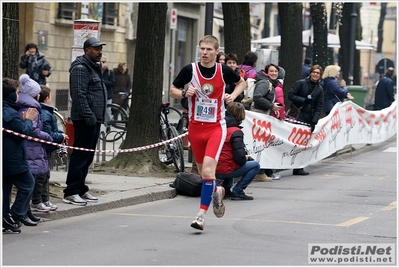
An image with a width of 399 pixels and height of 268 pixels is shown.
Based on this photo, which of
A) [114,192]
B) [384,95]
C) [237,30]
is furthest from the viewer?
[384,95]

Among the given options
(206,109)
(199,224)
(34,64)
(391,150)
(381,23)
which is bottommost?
(391,150)

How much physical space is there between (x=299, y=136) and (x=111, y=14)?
17282mm

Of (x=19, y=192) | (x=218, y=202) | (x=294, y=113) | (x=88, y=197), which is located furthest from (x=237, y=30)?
(x=19, y=192)

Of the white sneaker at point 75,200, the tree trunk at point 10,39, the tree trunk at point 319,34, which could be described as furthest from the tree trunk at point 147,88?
the tree trunk at point 319,34

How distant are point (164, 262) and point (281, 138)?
7913 mm

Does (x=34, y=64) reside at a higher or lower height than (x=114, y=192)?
higher

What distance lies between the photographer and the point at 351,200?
12156 mm

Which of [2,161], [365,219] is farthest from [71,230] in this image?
[365,219]

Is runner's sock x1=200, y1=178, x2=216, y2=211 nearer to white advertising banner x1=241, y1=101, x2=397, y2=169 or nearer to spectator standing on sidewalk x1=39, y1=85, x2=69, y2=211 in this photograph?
spectator standing on sidewalk x1=39, y1=85, x2=69, y2=211

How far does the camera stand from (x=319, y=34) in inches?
960

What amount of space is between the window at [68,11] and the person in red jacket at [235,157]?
17591mm

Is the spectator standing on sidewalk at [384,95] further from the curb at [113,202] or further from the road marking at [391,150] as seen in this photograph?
the curb at [113,202]

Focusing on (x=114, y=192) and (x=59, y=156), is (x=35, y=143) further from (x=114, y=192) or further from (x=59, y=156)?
(x=59, y=156)

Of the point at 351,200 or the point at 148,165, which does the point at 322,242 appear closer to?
the point at 351,200
